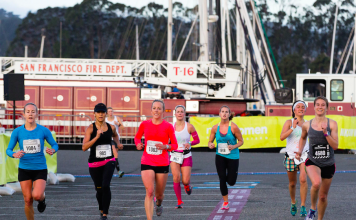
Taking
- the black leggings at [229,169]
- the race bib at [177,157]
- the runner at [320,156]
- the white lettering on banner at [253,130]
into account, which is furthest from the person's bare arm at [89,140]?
the white lettering on banner at [253,130]

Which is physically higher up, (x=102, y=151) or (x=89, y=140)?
(x=89, y=140)

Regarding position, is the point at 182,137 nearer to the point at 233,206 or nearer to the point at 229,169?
the point at 229,169

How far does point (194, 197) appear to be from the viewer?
10.5 meters

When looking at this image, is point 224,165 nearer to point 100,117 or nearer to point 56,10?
point 100,117

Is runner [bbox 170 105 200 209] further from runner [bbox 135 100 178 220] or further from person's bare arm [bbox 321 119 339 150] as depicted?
person's bare arm [bbox 321 119 339 150]

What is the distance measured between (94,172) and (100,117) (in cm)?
81

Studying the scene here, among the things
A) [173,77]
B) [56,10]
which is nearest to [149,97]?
[173,77]

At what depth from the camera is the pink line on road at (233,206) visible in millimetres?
8180

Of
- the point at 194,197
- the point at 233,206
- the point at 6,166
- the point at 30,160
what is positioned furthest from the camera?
the point at 6,166

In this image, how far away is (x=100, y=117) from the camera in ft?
26.5

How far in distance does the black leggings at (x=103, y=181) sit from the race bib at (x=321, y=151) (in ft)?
9.55

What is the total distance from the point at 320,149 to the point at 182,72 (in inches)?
780

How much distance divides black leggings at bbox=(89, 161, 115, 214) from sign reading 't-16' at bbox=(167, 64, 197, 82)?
60.8ft

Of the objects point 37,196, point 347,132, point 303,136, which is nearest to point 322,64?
point 347,132
